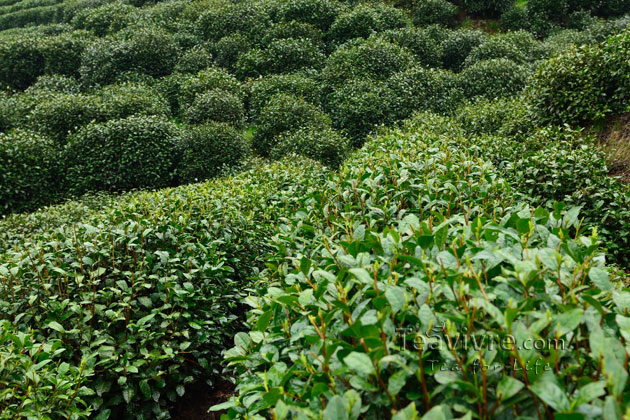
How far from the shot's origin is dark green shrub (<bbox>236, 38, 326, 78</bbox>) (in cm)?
1441

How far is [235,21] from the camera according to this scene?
16312 mm

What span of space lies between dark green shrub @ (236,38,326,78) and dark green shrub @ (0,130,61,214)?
7355mm

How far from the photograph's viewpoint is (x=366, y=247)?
2.14m

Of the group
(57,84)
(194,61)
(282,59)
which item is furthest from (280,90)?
(57,84)

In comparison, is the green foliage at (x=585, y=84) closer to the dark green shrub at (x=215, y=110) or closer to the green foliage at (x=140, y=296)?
the green foliage at (x=140, y=296)

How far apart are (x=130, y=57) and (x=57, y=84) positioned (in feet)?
8.95

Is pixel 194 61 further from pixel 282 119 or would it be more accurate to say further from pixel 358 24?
pixel 358 24

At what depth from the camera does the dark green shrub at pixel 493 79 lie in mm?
11617

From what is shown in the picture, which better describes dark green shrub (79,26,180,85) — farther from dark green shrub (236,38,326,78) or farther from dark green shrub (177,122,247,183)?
dark green shrub (177,122,247,183)

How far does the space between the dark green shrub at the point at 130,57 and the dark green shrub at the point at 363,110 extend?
26.3 feet

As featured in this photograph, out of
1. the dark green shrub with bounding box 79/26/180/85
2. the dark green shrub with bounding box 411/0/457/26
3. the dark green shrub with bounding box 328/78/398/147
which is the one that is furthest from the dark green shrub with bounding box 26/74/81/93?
the dark green shrub with bounding box 411/0/457/26

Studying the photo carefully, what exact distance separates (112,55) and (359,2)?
11.0 m

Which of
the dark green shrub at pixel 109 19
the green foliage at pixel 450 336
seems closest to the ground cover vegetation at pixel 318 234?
the green foliage at pixel 450 336

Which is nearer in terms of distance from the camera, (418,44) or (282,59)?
(282,59)
